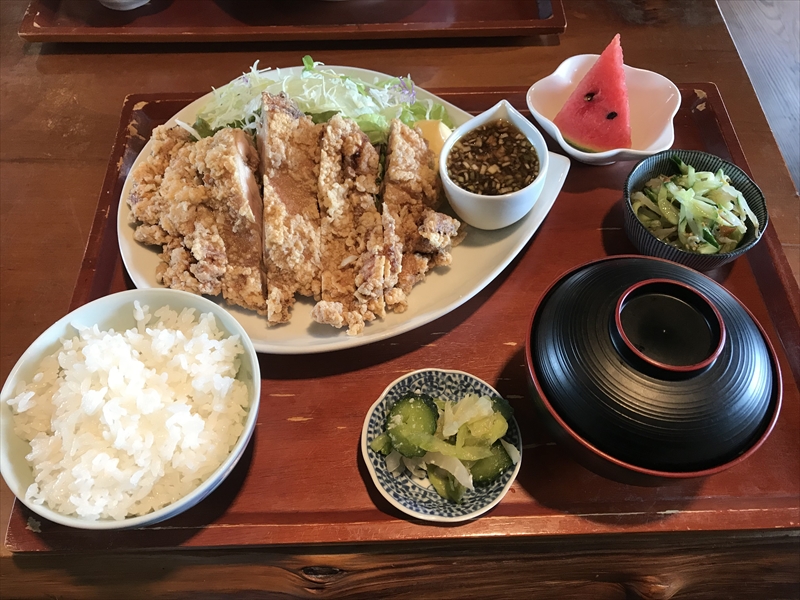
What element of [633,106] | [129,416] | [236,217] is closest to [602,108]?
[633,106]

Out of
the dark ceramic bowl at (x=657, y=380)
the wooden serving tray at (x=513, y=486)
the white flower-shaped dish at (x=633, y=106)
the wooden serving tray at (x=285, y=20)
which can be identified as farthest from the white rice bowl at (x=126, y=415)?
the wooden serving tray at (x=285, y=20)

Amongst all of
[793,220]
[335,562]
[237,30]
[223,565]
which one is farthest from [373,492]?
[237,30]

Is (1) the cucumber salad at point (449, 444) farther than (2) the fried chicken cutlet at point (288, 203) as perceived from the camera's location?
No

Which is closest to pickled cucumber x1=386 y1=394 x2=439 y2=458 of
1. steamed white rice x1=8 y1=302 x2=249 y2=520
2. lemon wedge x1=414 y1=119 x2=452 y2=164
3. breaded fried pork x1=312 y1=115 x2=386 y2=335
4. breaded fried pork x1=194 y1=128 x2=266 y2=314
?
breaded fried pork x1=312 y1=115 x2=386 y2=335

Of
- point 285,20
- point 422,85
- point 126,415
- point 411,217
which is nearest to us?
point 126,415

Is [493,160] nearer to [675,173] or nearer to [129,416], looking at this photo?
[675,173]

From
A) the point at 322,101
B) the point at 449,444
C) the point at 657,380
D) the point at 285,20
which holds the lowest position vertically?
the point at 449,444

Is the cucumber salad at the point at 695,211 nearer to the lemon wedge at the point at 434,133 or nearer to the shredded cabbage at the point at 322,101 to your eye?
the lemon wedge at the point at 434,133

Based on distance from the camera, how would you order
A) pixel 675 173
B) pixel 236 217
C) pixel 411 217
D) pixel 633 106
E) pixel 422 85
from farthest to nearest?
pixel 422 85
pixel 633 106
pixel 675 173
pixel 411 217
pixel 236 217
